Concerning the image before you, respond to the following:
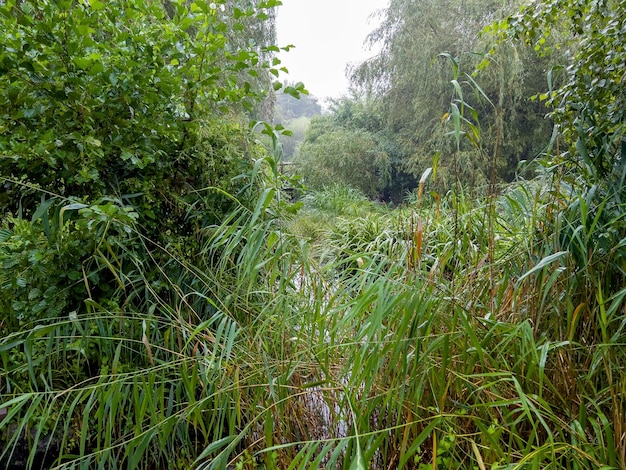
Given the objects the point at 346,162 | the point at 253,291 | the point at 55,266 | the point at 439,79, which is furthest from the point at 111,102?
the point at 346,162

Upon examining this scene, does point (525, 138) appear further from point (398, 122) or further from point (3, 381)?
point (3, 381)

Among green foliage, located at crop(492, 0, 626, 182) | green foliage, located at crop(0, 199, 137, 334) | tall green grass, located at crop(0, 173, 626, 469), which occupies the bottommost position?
tall green grass, located at crop(0, 173, 626, 469)

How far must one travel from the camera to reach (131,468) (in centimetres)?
96

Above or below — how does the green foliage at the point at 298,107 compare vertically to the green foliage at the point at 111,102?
above

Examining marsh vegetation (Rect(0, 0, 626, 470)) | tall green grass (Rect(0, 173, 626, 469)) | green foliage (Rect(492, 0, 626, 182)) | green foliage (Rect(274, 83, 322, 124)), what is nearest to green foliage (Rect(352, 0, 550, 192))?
green foliage (Rect(492, 0, 626, 182))

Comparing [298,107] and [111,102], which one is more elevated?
[298,107]

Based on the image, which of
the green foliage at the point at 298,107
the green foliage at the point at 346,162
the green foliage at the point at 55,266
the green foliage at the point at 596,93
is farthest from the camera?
the green foliage at the point at 298,107

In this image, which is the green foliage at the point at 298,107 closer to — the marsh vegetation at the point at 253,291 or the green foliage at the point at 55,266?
the marsh vegetation at the point at 253,291

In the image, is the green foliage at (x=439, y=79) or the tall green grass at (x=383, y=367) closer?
the tall green grass at (x=383, y=367)

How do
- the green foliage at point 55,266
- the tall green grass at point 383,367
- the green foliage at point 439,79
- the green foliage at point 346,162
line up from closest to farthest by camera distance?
the tall green grass at point 383,367, the green foliage at point 55,266, the green foliage at point 439,79, the green foliage at point 346,162

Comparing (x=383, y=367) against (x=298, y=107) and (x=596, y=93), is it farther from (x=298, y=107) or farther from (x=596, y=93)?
(x=298, y=107)

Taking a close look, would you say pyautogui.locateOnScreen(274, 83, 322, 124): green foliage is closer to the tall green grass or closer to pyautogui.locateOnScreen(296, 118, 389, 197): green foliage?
pyautogui.locateOnScreen(296, 118, 389, 197): green foliage

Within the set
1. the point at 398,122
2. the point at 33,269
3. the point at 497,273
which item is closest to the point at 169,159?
the point at 33,269

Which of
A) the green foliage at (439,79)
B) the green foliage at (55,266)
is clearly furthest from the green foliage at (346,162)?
the green foliage at (55,266)
